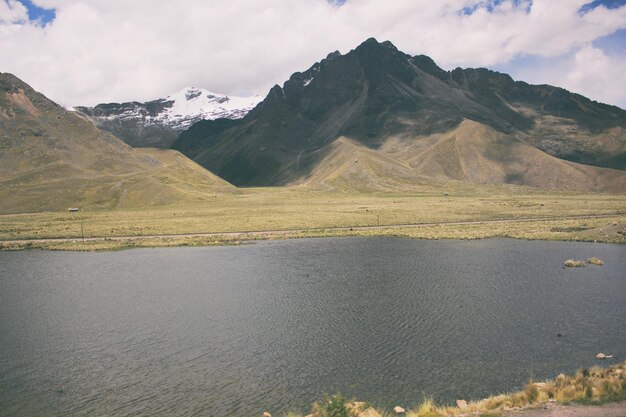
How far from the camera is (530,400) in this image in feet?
70.4

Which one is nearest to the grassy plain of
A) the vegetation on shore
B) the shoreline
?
the shoreline

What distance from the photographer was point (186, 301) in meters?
47.7

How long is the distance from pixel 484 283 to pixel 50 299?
156 feet

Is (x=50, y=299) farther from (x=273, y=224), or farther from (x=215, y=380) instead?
(x=273, y=224)

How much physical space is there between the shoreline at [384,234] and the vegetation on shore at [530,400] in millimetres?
64146

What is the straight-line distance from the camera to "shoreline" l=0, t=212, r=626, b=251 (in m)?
84.4

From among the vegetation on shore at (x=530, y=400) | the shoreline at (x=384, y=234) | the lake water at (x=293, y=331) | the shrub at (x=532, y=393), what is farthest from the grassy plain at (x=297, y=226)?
the shrub at (x=532, y=393)

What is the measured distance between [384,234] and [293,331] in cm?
5778

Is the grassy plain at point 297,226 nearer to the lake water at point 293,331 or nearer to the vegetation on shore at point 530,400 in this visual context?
the lake water at point 293,331

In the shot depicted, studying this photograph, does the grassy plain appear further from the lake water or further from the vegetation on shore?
the vegetation on shore

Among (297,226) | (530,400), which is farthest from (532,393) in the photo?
(297,226)

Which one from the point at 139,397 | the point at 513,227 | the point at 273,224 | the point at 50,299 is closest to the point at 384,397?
the point at 139,397

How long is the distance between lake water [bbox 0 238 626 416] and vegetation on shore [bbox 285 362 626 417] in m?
3.05

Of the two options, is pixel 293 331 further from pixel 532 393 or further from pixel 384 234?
pixel 384 234
